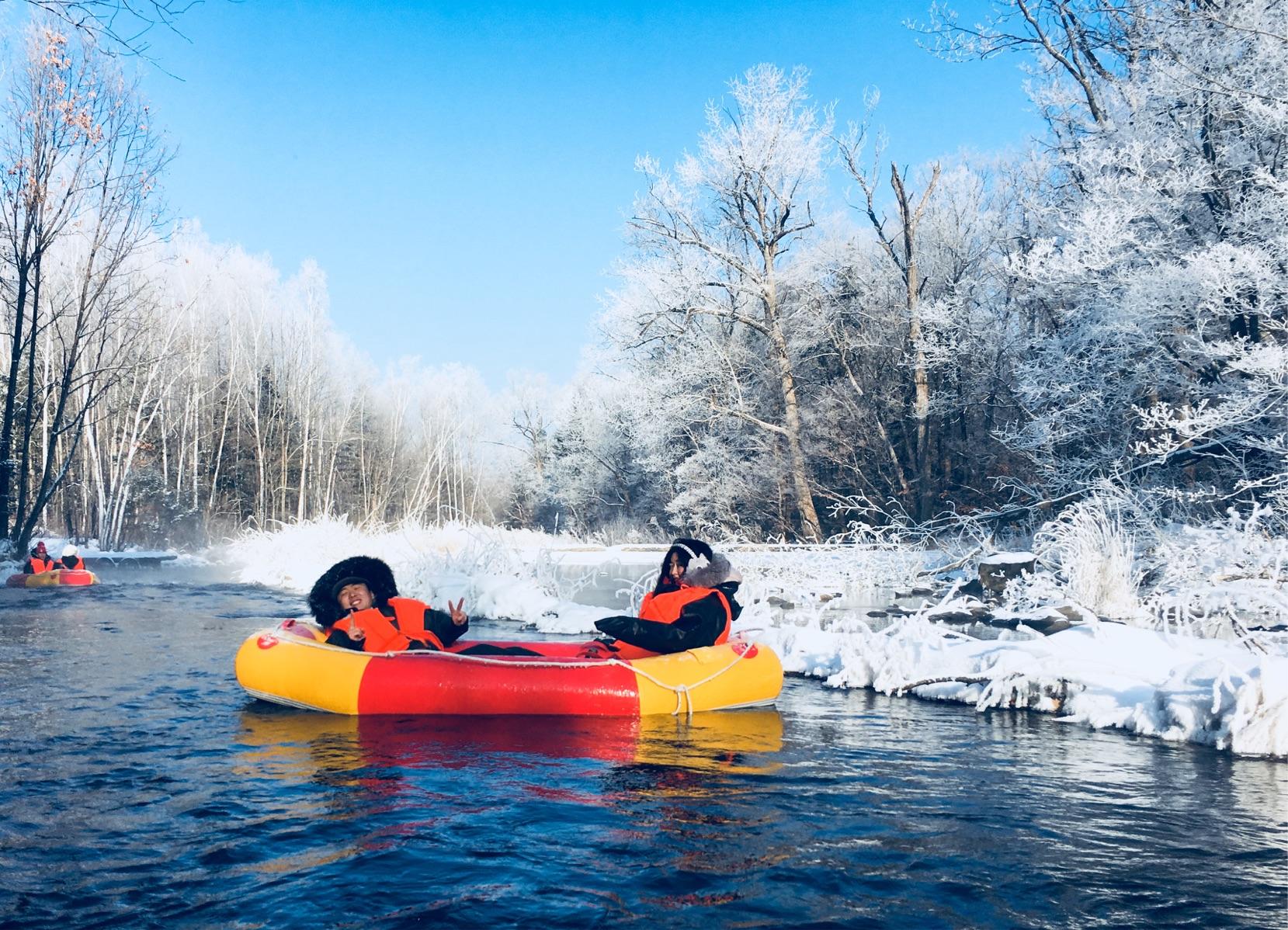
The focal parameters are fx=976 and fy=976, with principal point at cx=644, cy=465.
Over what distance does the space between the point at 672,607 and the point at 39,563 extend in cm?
1319

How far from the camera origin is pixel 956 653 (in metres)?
8.29

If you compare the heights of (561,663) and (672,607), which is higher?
(672,607)

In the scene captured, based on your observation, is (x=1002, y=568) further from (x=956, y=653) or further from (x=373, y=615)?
(x=373, y=615)

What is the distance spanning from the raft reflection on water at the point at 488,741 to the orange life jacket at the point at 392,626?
57cm

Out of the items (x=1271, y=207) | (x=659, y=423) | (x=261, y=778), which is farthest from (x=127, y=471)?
(x=1271, y=207)

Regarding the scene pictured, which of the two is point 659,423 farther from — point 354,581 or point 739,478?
point 354,581

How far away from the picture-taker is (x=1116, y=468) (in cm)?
1226

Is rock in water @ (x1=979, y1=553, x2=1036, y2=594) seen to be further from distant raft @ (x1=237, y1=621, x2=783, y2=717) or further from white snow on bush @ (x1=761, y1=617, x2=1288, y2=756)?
distant raft @ (x1=237, y1=621, x2=783, y2=717)

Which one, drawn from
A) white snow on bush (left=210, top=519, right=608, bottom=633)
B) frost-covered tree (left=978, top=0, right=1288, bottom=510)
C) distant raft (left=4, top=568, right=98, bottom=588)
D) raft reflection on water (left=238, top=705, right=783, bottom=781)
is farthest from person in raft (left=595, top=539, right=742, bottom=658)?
distant raft (left=4, top=568, right=98, bottom=588)

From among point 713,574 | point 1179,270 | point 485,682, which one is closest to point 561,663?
point 485,682

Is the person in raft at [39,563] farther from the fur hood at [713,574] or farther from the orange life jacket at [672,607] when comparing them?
the fur hood at [713,574]

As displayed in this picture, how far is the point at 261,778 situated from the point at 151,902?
1.69 meters

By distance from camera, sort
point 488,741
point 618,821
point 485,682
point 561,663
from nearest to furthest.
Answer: point 618,821 → point 488,741 → point 485,682 → point 561,663

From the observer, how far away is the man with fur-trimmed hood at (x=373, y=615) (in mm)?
7160
